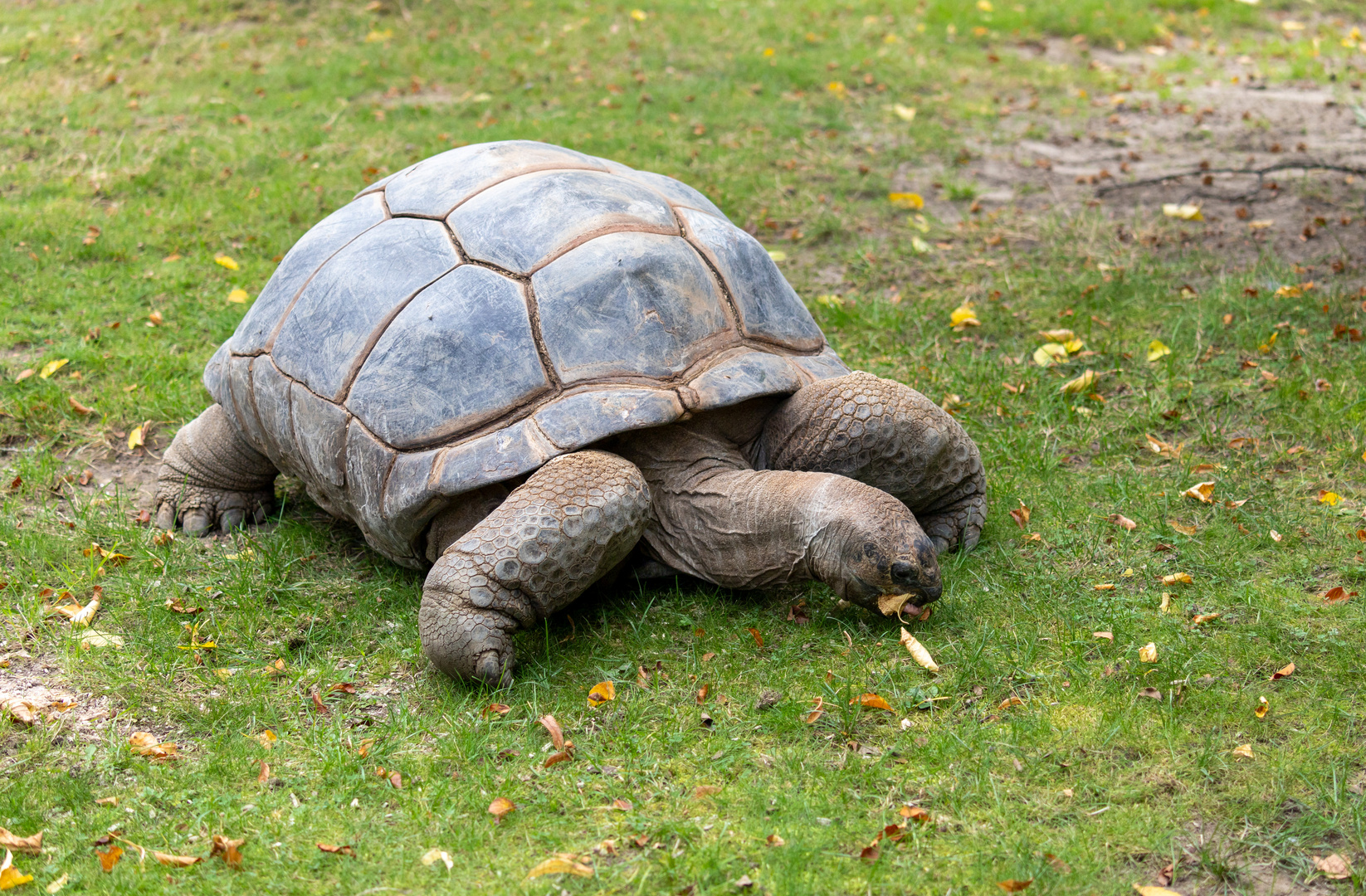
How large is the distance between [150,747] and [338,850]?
0.70 m

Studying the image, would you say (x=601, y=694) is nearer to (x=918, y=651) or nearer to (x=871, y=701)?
(x=871, y=701)

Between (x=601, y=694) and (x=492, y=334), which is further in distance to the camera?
(x=492, y=334)

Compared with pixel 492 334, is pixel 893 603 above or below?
below

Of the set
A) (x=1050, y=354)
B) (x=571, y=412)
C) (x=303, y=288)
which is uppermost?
(x=303, y=288)

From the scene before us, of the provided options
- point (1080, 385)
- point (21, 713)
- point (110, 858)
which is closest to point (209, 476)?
point (21, 713)

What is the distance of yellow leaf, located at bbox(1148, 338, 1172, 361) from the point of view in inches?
183

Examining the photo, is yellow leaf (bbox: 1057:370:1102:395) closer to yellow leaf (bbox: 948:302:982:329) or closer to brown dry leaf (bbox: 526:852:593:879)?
yellow leaf (bbox: 948:302:982:329)

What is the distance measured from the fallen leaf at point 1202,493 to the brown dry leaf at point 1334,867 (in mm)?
1628

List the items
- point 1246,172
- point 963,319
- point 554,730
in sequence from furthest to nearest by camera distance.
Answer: point 1246,172 → point 963,319 → point 554,730

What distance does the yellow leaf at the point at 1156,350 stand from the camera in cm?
466

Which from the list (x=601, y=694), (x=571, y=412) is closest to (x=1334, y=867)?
(x=601, y=694)

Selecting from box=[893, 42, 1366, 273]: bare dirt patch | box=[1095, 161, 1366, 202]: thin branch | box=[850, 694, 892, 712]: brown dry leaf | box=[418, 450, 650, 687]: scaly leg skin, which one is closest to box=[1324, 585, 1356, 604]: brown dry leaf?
box=[850, 694, 892, 712]: brown dry leaf

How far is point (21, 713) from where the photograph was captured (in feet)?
9.62

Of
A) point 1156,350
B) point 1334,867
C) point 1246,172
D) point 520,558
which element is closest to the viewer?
point 1334,867
